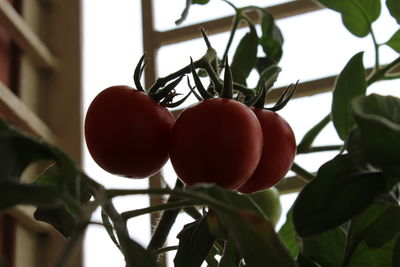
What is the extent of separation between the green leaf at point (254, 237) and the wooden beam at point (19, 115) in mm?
1391

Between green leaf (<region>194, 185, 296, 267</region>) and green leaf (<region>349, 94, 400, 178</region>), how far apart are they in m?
0.06

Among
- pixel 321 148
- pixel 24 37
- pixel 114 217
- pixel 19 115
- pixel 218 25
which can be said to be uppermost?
pixel 114 217

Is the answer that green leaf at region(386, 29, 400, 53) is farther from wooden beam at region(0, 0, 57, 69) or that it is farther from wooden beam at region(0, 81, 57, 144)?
wooden beam at region(0, 0, 57, 69)

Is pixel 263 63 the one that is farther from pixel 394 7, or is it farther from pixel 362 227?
pixel 362 227

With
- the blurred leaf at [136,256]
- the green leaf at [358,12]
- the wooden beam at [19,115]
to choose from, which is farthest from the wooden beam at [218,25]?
the blurred leaf at [136,256]

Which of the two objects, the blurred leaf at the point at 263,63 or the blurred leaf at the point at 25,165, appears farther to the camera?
the blurred leaf at the point at 263,63

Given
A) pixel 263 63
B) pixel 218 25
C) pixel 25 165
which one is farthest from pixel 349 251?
pixel 218 25

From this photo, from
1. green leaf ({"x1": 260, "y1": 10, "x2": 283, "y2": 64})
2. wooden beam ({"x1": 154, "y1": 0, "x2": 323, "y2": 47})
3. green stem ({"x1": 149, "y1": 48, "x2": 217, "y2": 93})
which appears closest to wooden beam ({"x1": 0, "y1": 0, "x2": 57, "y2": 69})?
wooden beam ({"x1": 154, "y1": 0, "x2": 323, "y2": 47})

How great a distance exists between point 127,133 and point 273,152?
0.09 metres

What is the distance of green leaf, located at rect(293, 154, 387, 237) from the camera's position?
0.31 metres

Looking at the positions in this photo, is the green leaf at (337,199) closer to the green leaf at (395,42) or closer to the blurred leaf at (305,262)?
the blurred leaf at (305,262)

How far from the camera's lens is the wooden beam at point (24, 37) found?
1698mm

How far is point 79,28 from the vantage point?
6.64 ft

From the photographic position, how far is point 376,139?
10.8 inches
